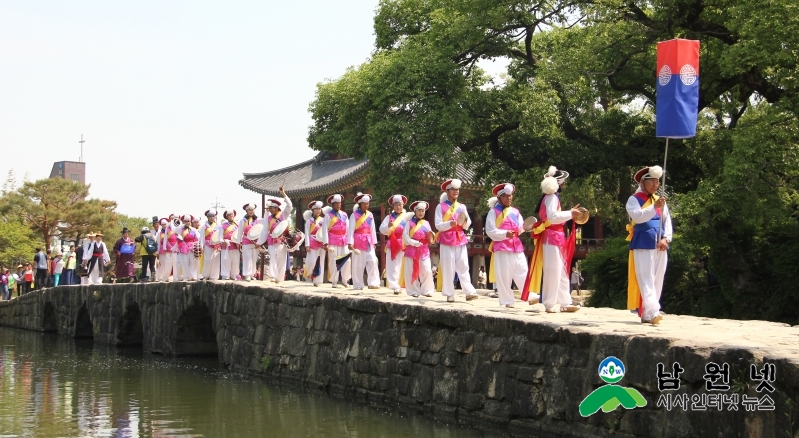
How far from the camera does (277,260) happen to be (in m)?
18.2

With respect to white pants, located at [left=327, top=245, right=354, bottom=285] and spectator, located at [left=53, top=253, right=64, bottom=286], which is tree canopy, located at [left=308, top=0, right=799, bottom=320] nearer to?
white pants, located at [left=327, top=245, right=354, bottom=285]

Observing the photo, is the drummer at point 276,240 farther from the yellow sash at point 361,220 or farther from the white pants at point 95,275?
the white pants at point 95,275

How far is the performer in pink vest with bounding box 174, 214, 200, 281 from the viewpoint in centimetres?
2222

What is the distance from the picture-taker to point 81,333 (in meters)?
26.1

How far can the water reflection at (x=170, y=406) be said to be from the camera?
1058 cm

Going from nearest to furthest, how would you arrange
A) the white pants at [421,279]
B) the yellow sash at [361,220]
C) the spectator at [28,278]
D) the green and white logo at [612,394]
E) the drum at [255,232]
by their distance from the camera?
the green and white logo at [612,394] → the white pants at [421,279] → the yellow sash at [361,220] → the drum at [255,232] → the spectator at [28,278]

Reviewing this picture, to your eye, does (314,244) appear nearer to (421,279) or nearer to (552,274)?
(421,279)

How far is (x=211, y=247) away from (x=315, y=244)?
14.2 feet

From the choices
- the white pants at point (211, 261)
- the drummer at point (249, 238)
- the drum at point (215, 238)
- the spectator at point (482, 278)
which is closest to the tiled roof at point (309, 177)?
the spectator at point (482, 278)

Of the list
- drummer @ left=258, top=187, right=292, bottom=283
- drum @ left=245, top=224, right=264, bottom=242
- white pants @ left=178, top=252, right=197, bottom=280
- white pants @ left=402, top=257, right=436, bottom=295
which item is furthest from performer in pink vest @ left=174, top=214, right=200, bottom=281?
white pants @ left=402, top=257, right=436, bottom=295

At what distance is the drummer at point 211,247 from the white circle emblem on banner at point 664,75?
37.4 ft

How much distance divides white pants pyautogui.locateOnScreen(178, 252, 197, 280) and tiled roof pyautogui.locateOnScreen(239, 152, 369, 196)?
13.3 metres

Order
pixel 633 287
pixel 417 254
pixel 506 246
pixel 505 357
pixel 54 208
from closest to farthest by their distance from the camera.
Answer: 1. pixel 505 357
2. pixel 633 287
3. pixel 506 246
4. pixel 417 254
5. pixel 54 208

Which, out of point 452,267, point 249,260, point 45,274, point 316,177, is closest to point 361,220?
point 452,267
